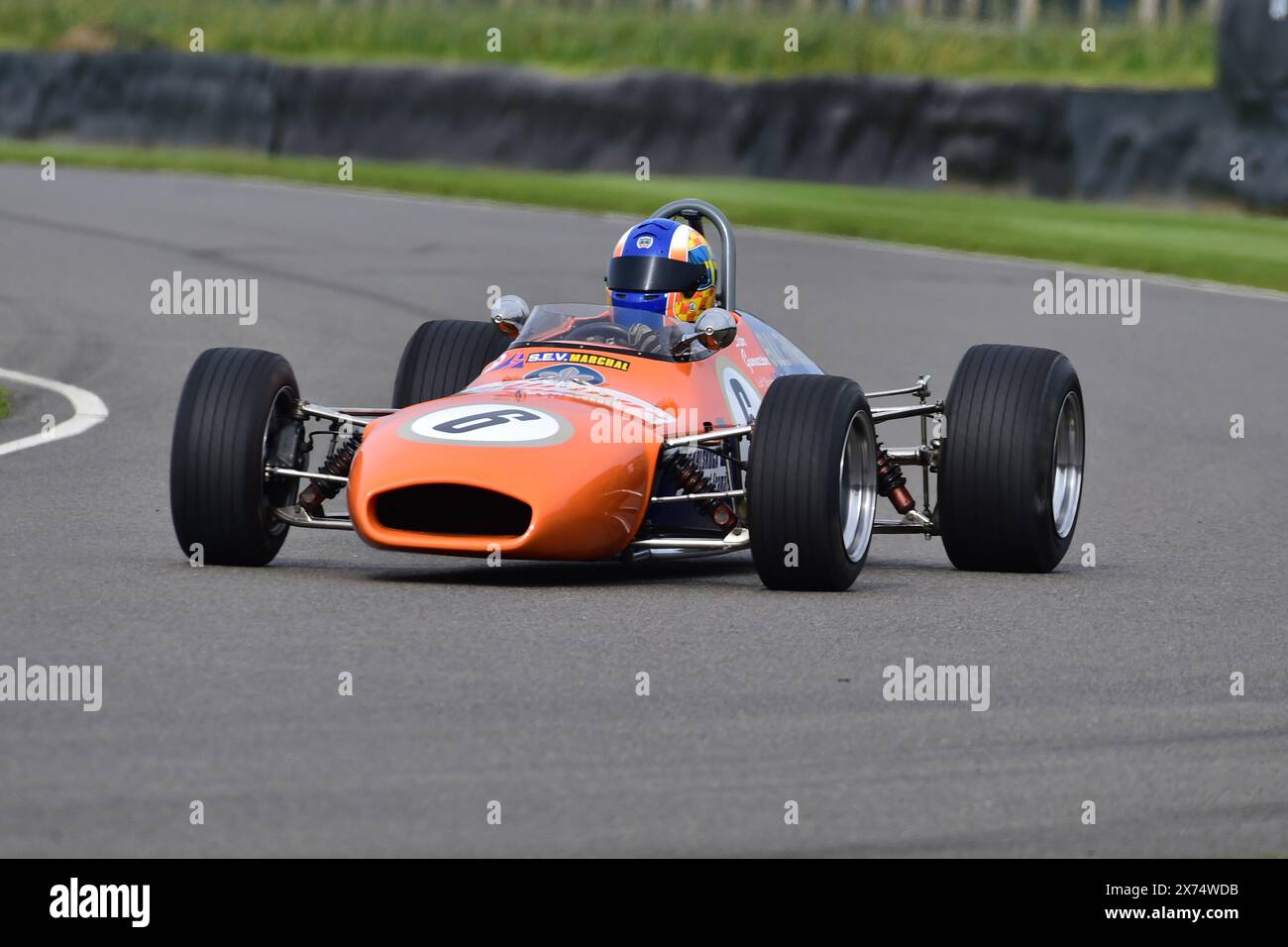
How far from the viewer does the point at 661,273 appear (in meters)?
9.97

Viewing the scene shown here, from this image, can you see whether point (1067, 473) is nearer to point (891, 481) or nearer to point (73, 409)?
point (891, 481)

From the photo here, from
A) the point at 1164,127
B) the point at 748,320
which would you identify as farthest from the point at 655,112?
the point at 748,320

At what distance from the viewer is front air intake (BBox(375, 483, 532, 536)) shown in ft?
28.2

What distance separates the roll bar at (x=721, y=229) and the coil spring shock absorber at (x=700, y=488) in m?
1.56

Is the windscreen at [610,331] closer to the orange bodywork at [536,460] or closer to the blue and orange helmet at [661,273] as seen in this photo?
the blue and orange helmet at [661,273]

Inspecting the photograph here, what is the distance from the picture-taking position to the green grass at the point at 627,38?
1247 inches

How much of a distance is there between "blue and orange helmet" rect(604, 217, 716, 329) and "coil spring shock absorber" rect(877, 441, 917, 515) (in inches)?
36.9

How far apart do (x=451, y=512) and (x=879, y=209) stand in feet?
63.6

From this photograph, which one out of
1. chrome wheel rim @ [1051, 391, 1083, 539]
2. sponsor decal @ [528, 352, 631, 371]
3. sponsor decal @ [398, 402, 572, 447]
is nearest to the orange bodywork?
sponsor decal @ [398, 402, 572, 447]

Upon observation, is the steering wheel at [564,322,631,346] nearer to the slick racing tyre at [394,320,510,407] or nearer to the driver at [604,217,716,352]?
the driver at [604,217,716,352]

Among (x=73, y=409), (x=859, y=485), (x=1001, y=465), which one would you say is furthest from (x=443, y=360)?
(x=73, y=409)

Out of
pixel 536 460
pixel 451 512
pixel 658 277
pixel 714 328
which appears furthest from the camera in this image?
pixel 658 277

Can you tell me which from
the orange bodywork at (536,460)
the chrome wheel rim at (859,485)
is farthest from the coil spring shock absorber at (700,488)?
the chrome wheel rim at (859,485)
